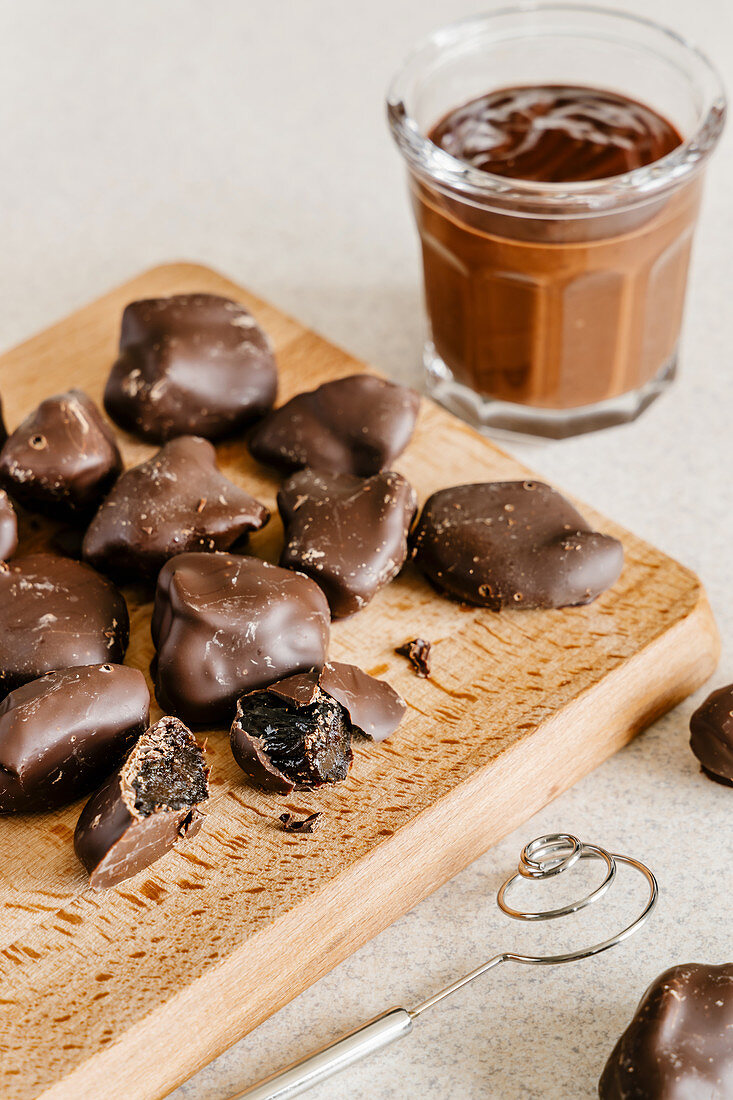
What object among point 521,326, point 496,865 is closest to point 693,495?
point 521,326

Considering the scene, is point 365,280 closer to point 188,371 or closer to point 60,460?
point 188,371

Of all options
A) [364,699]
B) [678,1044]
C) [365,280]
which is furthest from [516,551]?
[365,280]

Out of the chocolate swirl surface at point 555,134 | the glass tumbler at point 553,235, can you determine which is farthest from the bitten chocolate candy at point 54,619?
the chocolate swirl surface at point 555,134

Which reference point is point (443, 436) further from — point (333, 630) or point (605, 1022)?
point (605, 1022)

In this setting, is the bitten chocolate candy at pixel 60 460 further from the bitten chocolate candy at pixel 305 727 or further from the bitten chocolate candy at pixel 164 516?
the bitten chocolate candy at pixel 305 727

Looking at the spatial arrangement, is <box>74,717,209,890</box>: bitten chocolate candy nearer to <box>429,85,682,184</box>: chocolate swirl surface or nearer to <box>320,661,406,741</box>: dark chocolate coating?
<box>320,661,406,741</box>: dark chocolate coating

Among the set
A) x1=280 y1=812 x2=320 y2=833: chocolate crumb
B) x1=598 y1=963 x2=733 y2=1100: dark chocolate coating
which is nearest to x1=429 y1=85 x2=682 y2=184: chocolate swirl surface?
x1=280 y1=812 x2=320 y2=833: chocolate crumb
